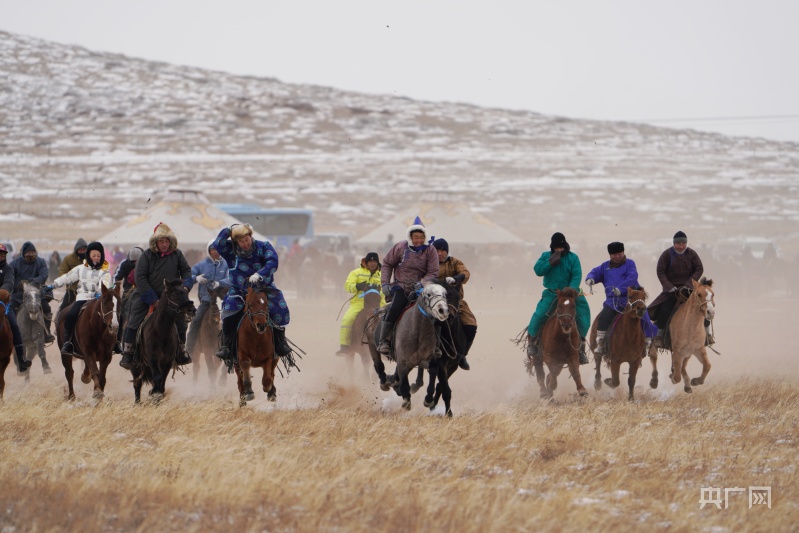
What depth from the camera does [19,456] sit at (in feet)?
28.2

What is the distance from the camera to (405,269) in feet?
40.4

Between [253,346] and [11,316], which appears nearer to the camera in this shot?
[253,346]

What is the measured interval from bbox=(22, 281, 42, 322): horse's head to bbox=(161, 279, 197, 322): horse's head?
467cm

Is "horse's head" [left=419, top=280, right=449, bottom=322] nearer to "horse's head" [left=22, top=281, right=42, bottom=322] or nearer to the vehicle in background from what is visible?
"horse's head" [left=22, top=281, right=42, bottom=322]

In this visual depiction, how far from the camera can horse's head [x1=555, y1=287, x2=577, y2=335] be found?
13156 mm

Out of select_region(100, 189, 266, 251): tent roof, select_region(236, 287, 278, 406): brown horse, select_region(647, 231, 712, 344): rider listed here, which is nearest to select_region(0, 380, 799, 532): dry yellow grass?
select_region(236, 287, 278, 406): brown horse

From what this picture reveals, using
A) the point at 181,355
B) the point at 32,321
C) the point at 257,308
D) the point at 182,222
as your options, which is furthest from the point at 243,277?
the point at 182,222

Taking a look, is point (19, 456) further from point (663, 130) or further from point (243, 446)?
point (663, 130)

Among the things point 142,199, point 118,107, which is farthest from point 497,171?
point 118,107

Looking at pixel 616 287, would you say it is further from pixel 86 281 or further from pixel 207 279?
pixel 86 281

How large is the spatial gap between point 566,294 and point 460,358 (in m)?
1.73

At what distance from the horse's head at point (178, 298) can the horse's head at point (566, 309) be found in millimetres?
4358

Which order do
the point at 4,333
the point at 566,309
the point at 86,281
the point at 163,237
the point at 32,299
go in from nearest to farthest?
the point at 163,237 < the point at 4,333 < the point at 86,281 < the point at 566,309 < the point at 32,299

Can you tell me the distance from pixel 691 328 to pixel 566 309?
2019 mm
